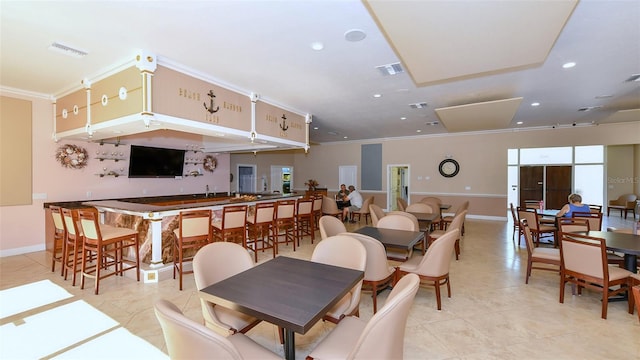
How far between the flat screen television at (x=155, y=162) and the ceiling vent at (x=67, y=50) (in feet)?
11.1

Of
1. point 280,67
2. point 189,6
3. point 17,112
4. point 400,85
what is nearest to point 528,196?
point 400,85

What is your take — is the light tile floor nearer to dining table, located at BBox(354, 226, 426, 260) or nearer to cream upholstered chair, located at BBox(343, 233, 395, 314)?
cream upholstered chair, located at BBox(343, 233, 395, 314)

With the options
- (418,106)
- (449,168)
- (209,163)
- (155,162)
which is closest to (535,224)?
(418,106)

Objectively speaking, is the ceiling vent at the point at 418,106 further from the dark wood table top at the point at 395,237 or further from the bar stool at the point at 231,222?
the bar stool at the point at 231,222

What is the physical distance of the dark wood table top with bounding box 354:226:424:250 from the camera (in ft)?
9.62

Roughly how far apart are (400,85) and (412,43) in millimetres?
1835

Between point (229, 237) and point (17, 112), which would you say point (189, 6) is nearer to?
point (229, 237)

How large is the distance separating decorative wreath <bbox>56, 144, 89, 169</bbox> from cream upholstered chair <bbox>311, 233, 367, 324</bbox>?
19.2 feet

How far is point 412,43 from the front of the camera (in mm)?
2654

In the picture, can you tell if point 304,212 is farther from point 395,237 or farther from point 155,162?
point 155,162

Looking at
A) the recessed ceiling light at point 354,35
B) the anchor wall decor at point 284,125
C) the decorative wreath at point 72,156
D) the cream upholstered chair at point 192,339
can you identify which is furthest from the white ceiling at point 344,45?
the cream upholstered chair at point 192,339

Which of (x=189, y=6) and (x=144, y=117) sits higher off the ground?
(x=189, y=6)

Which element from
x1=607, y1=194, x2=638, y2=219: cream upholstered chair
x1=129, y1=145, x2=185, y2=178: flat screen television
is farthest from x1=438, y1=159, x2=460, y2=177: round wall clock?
x1=129, y1=145, x2=185, y2=178: flat screen television

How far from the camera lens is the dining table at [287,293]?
4.59 feet
